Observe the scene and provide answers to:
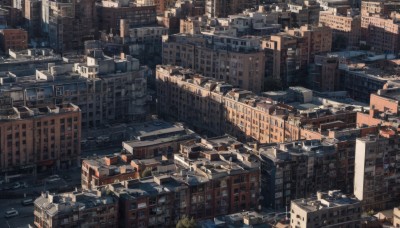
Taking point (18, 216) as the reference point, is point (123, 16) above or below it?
above

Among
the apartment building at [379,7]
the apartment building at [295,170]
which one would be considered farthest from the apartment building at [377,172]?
the apartment building at [379,7]

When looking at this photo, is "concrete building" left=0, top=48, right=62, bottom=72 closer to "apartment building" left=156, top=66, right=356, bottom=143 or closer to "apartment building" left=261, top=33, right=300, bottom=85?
"apartment building" left=156, top=66, right=356, bottom=143

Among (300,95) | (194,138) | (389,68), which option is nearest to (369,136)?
(194,138)

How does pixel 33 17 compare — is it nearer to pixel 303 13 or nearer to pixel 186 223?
pixel 303 13

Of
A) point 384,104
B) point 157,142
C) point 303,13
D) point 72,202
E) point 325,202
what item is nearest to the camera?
point 325,202

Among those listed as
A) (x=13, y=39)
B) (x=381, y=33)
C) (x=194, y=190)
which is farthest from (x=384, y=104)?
(x=13, y=39)

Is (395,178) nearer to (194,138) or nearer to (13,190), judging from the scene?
(194,138)

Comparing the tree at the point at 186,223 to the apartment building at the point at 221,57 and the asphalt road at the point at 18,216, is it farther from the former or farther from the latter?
the apartment building at the point at 221,57

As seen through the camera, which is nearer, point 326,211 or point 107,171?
point 326,211
